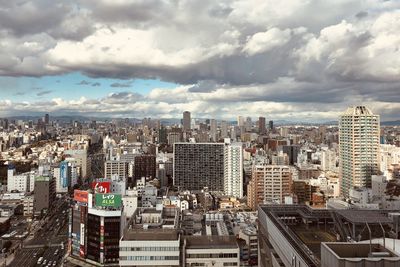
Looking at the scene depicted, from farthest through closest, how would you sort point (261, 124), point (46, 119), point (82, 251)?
point (46, 119) → point (261, 124) → point (82, 251)

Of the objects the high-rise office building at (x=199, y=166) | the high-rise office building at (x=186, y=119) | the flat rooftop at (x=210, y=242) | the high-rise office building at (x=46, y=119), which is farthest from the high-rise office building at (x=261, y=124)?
the flat rooftop at (x=210, y=242)

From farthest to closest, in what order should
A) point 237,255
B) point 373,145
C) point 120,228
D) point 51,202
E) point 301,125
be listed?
point 301,125, point 51,202, point 373,145, point 120,228, point 237,255

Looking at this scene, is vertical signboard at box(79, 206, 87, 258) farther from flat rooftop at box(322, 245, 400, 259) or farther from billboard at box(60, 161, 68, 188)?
billboard at box(60, 161, 68, 188)

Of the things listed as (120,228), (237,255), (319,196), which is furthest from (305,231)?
(319,196)

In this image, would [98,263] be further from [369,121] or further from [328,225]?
[369,121]

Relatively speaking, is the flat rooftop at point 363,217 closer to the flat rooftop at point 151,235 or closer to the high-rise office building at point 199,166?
the flat rooftop at point 151,235

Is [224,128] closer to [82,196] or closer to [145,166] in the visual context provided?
[145,166]

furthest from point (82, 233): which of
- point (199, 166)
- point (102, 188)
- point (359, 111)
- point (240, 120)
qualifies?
point (240, 120)
